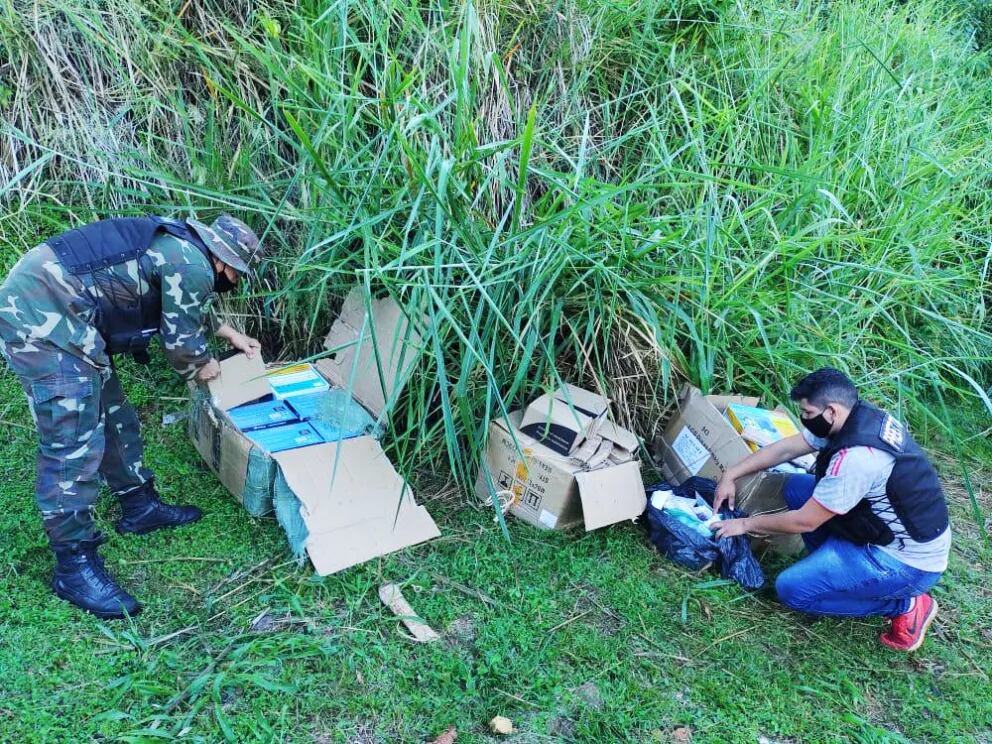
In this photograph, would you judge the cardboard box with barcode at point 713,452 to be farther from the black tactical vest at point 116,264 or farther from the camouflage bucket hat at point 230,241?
the black tactical vest at point 116,264

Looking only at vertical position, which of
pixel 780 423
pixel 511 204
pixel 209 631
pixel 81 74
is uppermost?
pixel 81 74

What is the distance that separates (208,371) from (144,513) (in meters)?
0.62

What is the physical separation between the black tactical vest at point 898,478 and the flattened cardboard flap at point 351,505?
1.63 meters

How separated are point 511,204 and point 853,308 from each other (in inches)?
76.0

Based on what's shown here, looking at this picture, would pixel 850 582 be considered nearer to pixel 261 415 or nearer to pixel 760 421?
pixel 760 421

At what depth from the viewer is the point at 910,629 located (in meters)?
2.80

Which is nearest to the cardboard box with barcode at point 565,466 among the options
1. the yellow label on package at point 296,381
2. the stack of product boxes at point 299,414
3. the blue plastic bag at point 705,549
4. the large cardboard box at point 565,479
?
the large cardboard box at point 565,479

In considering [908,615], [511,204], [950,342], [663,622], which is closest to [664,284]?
[511,204]

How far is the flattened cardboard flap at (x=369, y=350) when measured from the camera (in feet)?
9.55

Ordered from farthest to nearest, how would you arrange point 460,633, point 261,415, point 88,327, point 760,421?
point 760,421 → point 261,415 → point 460,633 → point 88,327

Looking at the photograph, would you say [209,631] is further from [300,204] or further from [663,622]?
[300,204]

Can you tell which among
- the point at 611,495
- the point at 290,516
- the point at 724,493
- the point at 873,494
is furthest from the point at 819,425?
the point at 290,516

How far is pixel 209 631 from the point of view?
2395 millimetres

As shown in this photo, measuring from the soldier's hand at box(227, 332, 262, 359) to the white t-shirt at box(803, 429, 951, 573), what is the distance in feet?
7.54
